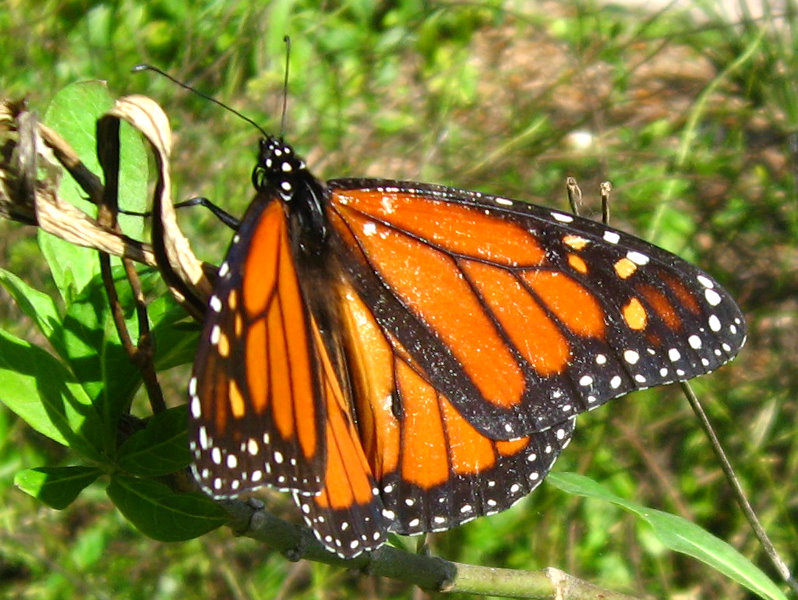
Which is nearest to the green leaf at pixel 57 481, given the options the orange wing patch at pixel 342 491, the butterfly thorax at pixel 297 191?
the orange wing patch at pixel 342 491

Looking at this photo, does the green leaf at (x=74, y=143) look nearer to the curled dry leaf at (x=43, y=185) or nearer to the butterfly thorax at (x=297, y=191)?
the curled dry leaf at (x=43, y=185)

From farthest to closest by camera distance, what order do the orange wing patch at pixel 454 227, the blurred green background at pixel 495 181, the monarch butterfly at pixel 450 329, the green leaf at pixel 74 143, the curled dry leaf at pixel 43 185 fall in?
the blurred green background at pixel 495 181 < the orange wing patch at pixel 454 227 < the monarch butterfly at pixel 450 329 < the green leaf at pixel 74 143 < the curled dry leaf at pixel 43 185

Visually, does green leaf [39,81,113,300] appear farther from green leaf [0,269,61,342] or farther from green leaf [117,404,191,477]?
green leaf [117,404,191,477]

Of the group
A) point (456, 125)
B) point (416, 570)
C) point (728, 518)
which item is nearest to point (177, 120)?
point (456, 125)

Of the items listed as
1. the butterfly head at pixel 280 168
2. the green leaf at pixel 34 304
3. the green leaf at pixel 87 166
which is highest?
the butterfly head at pixel 280 168

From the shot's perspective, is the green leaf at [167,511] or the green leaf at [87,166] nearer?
the green leaf at [167,511]

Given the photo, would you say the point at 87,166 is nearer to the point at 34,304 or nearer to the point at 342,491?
the point at 34,304
